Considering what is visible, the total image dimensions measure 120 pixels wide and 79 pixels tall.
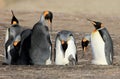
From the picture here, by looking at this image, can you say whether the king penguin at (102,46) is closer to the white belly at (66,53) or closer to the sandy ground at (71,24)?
the sandy ground at (71,24)

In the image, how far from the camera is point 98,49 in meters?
13.0

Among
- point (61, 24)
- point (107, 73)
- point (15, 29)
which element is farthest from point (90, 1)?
point (107, 73)

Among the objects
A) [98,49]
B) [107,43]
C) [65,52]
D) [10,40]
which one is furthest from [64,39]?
[10,40]

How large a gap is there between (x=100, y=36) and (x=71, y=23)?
15226 mm

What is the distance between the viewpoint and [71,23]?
28109 mm

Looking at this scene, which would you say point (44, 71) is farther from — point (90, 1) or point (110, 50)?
point (90, 1)

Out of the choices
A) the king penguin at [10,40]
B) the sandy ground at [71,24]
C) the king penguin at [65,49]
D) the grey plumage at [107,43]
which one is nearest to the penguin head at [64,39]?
the king penguin at [65,49]

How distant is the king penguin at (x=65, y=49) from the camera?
40.8ft

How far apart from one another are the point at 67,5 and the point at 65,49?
29394 millimetres

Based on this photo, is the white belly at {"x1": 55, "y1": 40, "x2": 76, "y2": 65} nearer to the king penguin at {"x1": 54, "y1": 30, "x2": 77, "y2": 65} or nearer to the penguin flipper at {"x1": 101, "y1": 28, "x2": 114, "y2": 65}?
the king penguin at {"x1": 54, "y1": 30, "x2": 77, "y2": 65}

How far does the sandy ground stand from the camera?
10.6 meters

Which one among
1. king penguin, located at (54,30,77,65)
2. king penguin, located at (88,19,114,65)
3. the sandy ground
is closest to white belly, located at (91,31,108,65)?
king penguin, located at (88,19,114,65)

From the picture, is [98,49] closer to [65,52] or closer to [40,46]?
[65,52]

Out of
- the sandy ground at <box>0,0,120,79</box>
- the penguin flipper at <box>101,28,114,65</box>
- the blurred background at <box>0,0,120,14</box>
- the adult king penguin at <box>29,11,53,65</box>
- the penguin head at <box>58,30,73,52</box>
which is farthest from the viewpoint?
the blurred background at <box>0,0,120,14</box>
